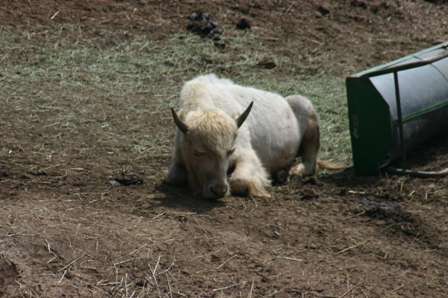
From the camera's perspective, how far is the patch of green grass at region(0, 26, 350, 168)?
11.0 metres

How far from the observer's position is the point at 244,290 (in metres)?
6.68

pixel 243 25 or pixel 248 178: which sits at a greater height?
pixel 243 25

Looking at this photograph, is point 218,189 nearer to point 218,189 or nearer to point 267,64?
point 218,189

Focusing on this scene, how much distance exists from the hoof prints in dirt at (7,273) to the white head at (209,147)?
2.41m

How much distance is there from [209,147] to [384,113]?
84.5 inches

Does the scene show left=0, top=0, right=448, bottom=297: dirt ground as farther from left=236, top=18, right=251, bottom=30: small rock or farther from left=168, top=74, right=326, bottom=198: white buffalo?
left=236, top=18, right=251, bottom=30: small rock

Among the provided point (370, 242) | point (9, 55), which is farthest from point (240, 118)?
point (9, 55)

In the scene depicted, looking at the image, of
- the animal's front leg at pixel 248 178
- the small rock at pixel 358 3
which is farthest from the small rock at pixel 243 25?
the animal's front leg at pixel 248 178

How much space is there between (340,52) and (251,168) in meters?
7.18

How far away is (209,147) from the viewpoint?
28.0ft

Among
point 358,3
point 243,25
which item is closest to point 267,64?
point 243,25

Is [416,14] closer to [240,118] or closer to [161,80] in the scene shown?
[161,80]

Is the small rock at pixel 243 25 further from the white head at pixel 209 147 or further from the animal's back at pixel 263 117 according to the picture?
the white head at pixel 209 147

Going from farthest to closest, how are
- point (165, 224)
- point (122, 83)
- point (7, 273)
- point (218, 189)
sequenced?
point (122, 83) → point (218, 189) → point (165, 224) → point (7, 273)
